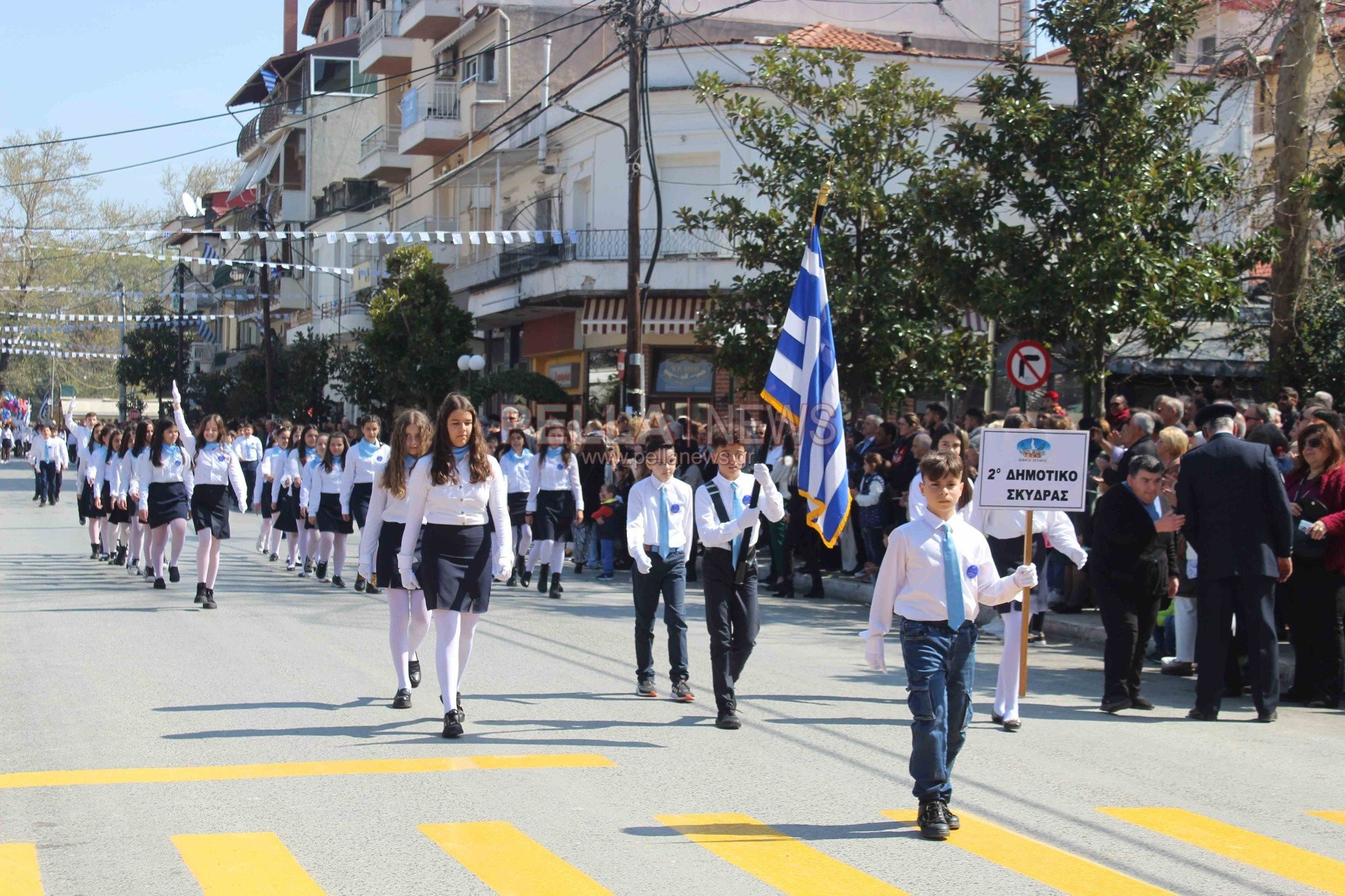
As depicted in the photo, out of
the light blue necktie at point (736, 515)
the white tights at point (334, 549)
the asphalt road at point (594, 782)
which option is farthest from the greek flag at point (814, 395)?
the white tights at point (334, 549)

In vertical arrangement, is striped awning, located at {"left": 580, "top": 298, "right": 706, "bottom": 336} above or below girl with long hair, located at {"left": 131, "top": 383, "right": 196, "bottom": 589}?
above

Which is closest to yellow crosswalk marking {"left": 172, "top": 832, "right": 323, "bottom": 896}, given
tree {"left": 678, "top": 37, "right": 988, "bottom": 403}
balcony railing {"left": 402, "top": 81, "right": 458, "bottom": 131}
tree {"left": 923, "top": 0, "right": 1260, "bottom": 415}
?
tree {"left": 923, "top": 0, "right": 1260, "bottom": 415}

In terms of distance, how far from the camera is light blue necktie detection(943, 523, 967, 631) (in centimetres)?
638

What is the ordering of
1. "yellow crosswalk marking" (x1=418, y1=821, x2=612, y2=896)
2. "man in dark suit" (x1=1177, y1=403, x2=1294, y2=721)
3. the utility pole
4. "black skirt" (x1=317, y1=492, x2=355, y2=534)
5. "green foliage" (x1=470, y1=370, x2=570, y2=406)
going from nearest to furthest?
"yellow crosswalk marking" (x1=418, y1=821, x2=612, y2=896) → "man in dark suit" (x1=1177, y1=403, x2=1294, y2=721) → "black skirt" (x1=317, y1=492, x2=355, y2=534) → the utility pole → "green foliage" (x1=470, y1=370, x2=570, y2=406)

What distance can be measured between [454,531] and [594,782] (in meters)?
2.04

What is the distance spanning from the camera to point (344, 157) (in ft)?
194

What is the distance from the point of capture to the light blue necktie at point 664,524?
9570 mm

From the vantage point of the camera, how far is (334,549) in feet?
55.6

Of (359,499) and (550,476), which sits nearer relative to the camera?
(359,499)

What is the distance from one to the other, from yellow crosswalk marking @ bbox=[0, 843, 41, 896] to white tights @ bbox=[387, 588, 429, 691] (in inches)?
132

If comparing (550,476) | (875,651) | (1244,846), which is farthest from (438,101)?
(1244,846)

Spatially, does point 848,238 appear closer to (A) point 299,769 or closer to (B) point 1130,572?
(B) point 1130,572

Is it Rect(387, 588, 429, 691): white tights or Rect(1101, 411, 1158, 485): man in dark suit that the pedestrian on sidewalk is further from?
Rect(1101, 411, 1158, 485): man in dark suit

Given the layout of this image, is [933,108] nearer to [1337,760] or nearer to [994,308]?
[994,308]
